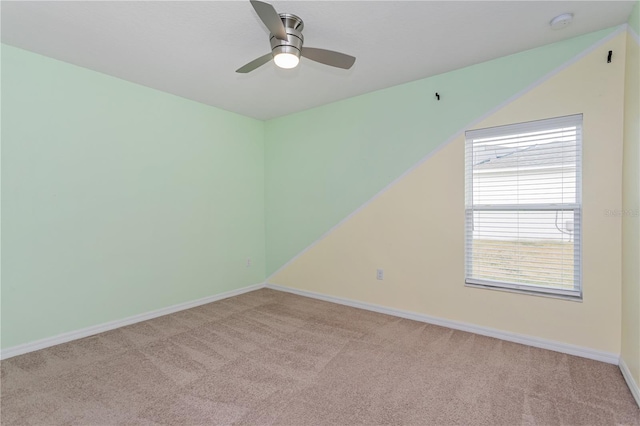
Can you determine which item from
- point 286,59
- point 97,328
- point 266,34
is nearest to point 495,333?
point 286,59

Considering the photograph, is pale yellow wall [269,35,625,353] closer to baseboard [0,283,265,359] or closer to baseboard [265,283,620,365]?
baseboard [265,283,620,365]

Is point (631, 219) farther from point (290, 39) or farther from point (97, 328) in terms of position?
point (97, 328)

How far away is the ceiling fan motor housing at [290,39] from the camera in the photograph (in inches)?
78.3

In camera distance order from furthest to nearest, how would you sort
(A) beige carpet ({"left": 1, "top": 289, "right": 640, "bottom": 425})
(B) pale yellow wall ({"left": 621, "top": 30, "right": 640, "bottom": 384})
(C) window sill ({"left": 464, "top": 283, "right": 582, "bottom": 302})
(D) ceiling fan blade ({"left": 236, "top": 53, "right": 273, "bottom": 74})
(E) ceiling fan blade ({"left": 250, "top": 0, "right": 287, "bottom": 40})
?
1. (C) window sill ({"left": 464, "top": 283, "right": 582, "bottom": 302})
2. (D) ceiling fan blade ({"left": 236, "top": 53, "right": 273, "bottom": 74})
3. (B) pale yellow wall ({"left": 621, "top": 30, "right": 640, "bottom": 384})
4. (A) beige carpet ({"left": 1, "top": 289, "right": 640, "bottom": 425})
5. (E) ceiling fan blade ({"left": 250, "top": 0, "right": 287, "bottom": 40})

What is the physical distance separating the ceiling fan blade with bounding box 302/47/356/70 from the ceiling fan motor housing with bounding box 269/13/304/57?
72 millimetres

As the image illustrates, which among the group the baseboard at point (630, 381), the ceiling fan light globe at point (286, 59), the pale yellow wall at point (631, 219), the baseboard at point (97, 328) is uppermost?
the ceiling fan light globe at point (286, 59)

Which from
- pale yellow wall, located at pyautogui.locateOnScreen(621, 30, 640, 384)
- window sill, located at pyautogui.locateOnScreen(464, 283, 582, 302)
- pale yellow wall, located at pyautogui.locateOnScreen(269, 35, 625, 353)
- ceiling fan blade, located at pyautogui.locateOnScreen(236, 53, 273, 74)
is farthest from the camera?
window sill, located at pyautogui.locateOnScreen(464, 283, 582, 302)

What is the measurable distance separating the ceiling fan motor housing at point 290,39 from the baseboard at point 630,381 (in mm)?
3035

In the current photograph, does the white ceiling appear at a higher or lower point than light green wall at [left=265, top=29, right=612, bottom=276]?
higher

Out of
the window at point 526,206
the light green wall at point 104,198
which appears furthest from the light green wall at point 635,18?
the light green wall at point 104,198

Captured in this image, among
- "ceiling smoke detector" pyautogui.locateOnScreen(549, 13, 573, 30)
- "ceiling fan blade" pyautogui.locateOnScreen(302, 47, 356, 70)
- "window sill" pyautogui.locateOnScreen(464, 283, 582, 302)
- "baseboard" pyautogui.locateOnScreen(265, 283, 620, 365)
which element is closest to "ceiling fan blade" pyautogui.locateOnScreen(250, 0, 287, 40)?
"ceiling fan blade" pyautogui.locateOnScreen(302, 47, 356, 70)

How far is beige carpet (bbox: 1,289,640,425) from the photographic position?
175 cm

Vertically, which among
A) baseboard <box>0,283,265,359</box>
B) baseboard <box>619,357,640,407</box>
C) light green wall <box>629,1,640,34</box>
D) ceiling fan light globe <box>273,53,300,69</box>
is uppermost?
light green wall <box>629,1,640,34</box>

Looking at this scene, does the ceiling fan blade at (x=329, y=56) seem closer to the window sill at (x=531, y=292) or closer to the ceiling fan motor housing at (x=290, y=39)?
the ceiling fan motor housing at (x=290, y=39)
